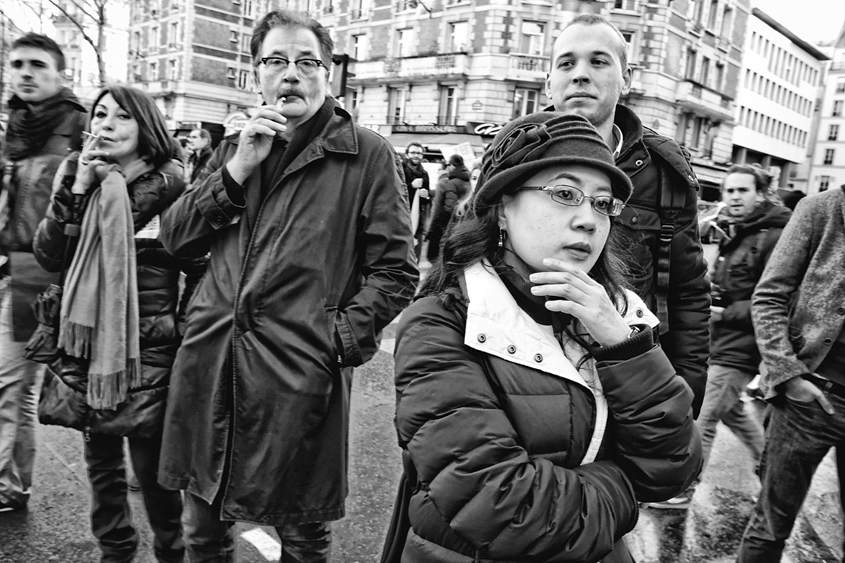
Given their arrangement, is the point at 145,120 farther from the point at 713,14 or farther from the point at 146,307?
the point at 713,14

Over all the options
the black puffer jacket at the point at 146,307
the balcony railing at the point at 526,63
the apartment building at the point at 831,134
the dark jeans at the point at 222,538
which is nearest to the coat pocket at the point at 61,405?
the black puffer jacket at the point at 146,307

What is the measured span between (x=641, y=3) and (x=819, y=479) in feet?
117

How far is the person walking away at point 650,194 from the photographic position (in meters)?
2.46

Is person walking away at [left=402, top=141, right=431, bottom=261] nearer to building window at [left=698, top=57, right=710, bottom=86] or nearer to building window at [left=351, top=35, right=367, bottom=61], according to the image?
building window at [left=351, top=35, right=367, bottom=61]

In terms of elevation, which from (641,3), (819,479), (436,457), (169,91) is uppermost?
→ (641,3)

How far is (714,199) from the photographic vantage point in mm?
40750

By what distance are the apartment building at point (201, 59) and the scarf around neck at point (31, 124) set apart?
46.2 m

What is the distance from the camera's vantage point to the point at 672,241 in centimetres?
253

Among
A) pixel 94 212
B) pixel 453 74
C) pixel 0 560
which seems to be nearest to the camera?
pixel 94 212

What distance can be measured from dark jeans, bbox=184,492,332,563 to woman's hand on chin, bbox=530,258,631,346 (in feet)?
5.12

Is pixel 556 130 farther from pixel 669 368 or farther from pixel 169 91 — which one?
pixel 169 91

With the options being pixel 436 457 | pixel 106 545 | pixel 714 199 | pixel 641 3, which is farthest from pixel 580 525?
pixel 714 199

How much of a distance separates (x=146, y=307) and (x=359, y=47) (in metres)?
41.5

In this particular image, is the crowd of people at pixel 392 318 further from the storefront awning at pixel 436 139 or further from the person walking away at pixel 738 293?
the storefront awning at pixel 436 139
